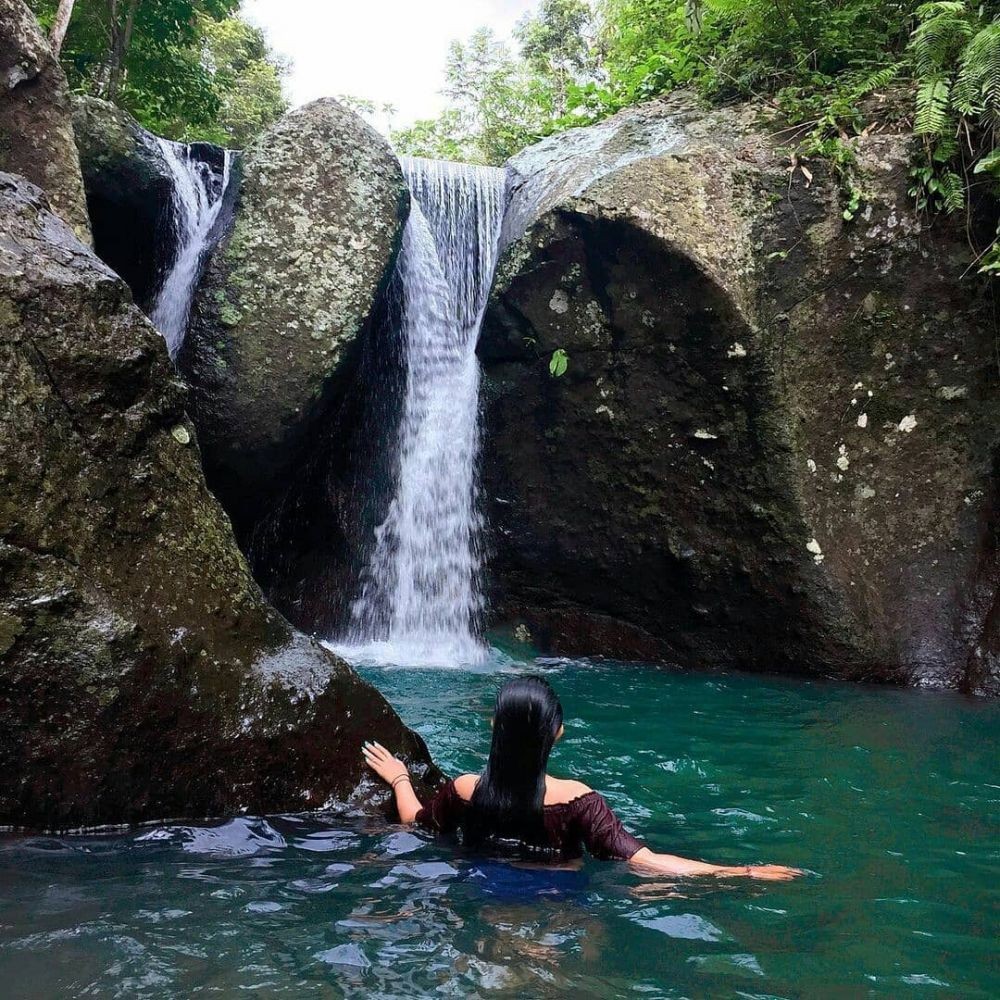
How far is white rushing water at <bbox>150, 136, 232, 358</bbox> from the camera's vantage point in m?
8.81

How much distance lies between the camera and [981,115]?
7.66 m

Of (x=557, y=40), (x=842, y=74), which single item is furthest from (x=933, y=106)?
(x=557, y=40)

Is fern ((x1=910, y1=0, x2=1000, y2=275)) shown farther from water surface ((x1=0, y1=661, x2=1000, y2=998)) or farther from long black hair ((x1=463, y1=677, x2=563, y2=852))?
long black hair ((x1=463, y1=677, x2=563, y2=852))

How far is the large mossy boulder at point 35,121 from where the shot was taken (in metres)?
7.21

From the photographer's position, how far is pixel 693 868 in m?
3.38

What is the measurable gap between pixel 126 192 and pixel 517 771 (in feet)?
26.7

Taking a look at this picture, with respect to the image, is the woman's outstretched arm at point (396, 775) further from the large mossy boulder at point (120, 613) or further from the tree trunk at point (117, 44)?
the tree trunk at point (117, 44)

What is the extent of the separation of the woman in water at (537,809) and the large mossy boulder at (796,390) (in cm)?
490

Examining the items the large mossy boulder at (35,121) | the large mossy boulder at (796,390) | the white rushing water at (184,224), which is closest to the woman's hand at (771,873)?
the large mossy boulder at (796,390)

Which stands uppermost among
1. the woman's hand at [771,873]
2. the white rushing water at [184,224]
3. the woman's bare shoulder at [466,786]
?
the white rushing water at [184,224]

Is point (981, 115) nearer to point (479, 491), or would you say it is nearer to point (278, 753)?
point (479, 491)

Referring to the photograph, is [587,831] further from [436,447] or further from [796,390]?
[436,447]

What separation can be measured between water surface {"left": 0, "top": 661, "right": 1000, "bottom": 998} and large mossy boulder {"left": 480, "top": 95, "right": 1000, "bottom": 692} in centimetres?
321

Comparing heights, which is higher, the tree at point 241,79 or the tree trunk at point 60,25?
the tree at point 241,79
